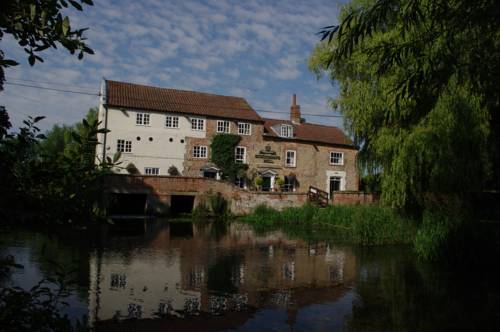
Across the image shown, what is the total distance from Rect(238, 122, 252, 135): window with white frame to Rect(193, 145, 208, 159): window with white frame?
3095 millimetres

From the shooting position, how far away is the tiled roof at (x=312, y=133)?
3641cm

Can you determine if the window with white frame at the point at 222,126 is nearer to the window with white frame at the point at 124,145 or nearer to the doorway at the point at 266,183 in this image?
the doorway at the point at 266,183

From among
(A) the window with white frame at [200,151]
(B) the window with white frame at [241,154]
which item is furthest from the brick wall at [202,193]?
(B) the window with white frame at [241,154]

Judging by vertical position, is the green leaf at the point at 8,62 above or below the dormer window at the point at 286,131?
below

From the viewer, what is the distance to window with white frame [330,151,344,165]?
3751cm

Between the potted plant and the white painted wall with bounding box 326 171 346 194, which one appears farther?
the white painted wall with bounding box 326 171 346 194

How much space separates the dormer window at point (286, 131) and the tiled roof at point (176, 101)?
89.5 inches

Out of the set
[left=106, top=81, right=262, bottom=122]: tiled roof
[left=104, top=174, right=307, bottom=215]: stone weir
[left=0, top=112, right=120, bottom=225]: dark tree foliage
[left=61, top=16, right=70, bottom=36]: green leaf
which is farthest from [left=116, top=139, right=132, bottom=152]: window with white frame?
[left=61, top=16, right=70, bottom=36]: green leaf

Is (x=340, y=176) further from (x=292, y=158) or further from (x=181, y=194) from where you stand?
(x=181, y=194)

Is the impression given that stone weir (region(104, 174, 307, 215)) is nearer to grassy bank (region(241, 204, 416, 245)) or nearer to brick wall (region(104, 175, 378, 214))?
brick wall (region(104, 175, 378, 214))

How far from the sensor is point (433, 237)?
45.7 ft

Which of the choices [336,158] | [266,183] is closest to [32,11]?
[266,183]

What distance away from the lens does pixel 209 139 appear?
108ft

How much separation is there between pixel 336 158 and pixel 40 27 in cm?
3610
